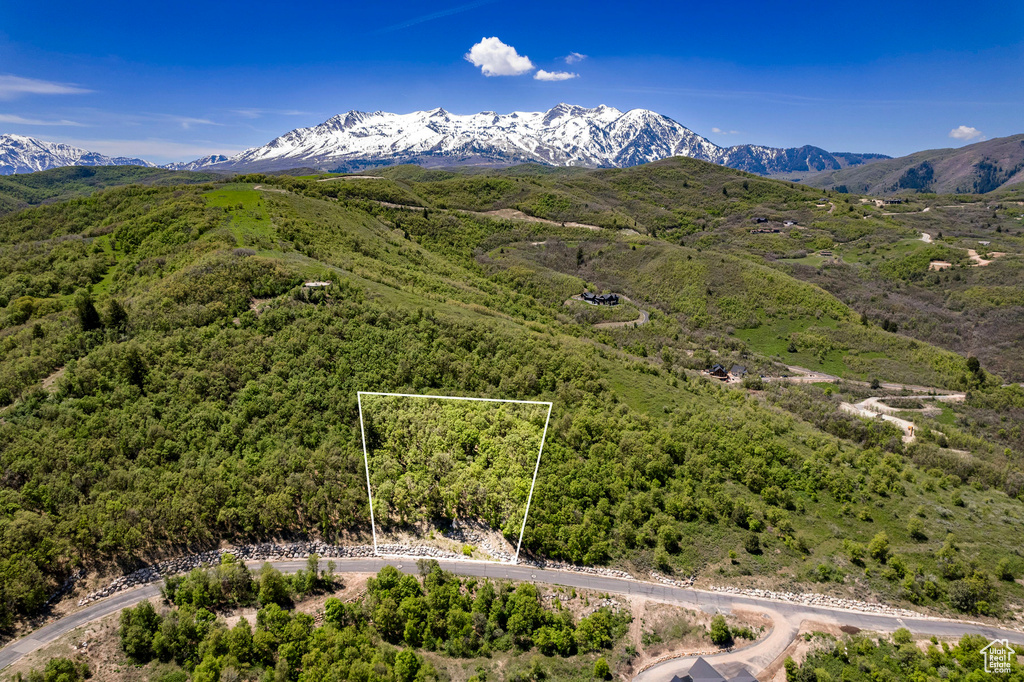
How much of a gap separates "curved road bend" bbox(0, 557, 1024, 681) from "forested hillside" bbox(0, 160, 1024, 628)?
130 cm

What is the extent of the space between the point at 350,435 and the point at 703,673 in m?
24.2

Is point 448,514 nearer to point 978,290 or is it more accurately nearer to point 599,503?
point 599,503

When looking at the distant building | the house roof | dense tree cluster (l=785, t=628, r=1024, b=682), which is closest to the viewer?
the distant building

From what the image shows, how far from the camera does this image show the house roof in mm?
20862

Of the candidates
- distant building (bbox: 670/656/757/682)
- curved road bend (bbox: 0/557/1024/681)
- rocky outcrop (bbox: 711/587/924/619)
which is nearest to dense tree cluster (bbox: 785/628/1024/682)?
curved road bend (bbox: 0/557/1024/681)

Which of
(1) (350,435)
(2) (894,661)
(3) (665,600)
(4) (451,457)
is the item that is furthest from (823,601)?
(1) (350,435)

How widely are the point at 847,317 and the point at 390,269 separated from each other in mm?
85856

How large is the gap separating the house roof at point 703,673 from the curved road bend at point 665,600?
164 cm

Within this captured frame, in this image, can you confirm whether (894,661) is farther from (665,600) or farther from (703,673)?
(665,600)

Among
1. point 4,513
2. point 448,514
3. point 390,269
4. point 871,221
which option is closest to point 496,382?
point 448,514

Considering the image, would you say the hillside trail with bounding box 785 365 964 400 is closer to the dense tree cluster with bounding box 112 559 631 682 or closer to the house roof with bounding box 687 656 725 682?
the house roof with bounding box 687 656 725 682

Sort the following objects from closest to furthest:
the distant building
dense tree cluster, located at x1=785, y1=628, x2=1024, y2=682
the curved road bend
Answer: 1. the distant building
2. dense tree cluster, located at x1=785, y1=628, x2=1024, y2=682
3. the curved road bend

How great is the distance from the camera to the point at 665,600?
88.7 ft

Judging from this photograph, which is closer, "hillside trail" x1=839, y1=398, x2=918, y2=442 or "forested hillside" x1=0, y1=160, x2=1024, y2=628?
"forested hillside" x1=0, y1=160, x2=1024, y2=628
